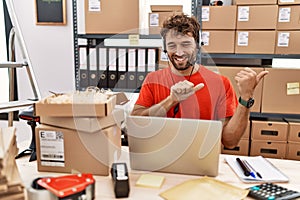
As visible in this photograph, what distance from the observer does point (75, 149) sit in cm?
110

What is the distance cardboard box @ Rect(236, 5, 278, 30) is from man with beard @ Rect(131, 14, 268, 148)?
759mm

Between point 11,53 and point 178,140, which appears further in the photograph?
point 11,53

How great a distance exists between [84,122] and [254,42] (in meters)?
1.71

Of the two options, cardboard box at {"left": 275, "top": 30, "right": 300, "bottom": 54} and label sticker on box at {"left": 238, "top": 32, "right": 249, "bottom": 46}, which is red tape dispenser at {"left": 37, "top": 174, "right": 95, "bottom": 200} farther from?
cardboard box at {"left": 275, "top": 30, "right": 300, "bottom": 54}

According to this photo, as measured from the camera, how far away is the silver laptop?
3.45ft

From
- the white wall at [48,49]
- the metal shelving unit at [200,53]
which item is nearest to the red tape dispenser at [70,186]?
the metal shelving unit at [200,53]

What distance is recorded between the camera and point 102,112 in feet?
3.44

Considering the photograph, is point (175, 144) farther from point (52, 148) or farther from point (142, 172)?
point (52, 148)

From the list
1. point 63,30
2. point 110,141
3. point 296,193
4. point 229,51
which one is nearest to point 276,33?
point 229,51

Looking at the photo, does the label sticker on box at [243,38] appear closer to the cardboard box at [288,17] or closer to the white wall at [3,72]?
the cardboard box at [288,17]

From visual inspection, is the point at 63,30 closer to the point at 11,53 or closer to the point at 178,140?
the point at 11,53

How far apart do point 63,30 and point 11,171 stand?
2295 mm

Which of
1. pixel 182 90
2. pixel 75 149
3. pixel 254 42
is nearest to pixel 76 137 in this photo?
pixel 75 149

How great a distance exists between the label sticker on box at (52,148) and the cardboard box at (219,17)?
5.35ft
